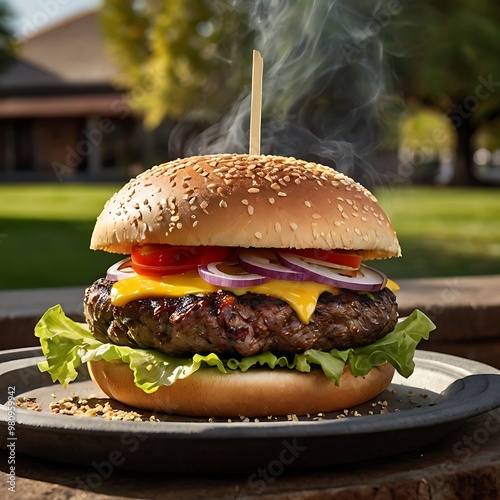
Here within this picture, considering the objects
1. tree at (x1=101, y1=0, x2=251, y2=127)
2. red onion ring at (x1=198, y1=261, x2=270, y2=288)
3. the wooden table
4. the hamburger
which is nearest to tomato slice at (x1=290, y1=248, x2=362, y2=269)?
the hamburger

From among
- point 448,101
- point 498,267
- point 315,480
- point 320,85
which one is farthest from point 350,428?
point 448,101

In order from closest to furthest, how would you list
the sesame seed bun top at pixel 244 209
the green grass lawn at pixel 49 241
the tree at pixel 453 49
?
the sesame seed bun top at pixel 244 209
the green grass lawn at pixel 49 241
the tree at pixel 453 49

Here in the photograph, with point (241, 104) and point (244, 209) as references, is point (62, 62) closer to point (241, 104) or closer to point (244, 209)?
point (241, 104)

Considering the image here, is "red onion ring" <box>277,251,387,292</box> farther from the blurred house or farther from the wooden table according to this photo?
the blurred house

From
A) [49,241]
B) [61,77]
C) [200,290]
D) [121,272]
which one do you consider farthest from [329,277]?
[61,77]

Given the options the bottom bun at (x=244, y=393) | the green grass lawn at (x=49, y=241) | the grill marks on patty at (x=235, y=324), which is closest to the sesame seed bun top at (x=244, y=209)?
the grill marks on patty at (x=235, y=324)

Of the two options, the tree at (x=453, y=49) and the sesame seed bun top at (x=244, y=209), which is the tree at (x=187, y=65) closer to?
the tree at (x=453, y=49)
